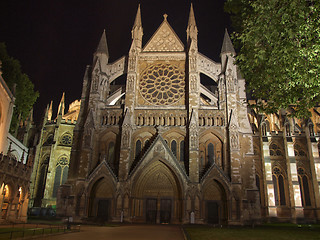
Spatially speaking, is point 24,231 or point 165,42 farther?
point 165,42

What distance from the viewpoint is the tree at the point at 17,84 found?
27.1 meters

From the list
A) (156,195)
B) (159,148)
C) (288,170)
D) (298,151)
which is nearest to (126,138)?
(159,148)

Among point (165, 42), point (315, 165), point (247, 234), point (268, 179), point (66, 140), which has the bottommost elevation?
point (247, 234)

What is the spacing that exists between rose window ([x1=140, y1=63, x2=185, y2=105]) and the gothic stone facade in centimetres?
12

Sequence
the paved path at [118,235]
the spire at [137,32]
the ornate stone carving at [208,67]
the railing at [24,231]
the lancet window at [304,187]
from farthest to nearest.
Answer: the lancet window at [304,187] < the spire at [137,32] < the ornate stone carving at [208,67] < the paved path at [118,235] < the railing at [24,231]

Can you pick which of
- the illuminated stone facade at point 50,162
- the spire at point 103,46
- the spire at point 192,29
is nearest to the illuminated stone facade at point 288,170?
the spire at point 192,29

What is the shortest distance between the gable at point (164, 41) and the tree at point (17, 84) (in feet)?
46.6

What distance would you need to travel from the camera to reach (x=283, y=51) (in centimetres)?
1301

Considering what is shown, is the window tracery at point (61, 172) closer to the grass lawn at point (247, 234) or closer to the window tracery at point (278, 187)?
the grass lawn at point (247, 234)

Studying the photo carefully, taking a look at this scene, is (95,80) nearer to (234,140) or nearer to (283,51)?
(234,140)

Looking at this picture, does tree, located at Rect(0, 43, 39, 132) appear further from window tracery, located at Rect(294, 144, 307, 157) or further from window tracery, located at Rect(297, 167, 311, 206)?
window tracery, located at Rect(297, 167, 311, 206)

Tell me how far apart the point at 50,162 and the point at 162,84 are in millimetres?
17387

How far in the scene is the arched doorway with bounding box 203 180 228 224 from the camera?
26.0 meters

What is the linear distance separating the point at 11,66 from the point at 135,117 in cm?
1349
